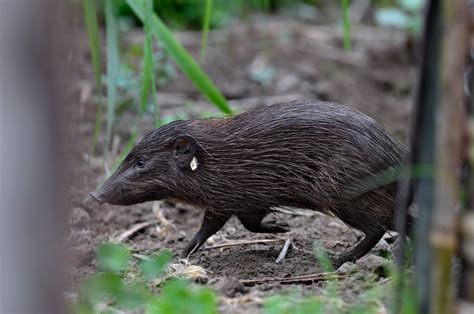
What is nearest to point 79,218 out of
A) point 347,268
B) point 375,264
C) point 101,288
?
point 347,268

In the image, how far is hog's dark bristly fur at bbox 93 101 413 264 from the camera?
189 inches

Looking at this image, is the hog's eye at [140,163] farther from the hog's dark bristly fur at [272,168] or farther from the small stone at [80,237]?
the small stone at [80,237]

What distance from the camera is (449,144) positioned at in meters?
2.87

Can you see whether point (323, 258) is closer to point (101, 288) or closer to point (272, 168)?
point (272, 168)

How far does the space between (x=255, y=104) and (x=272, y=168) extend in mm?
3231

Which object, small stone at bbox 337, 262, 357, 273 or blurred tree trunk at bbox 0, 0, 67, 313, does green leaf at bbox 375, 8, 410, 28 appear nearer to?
small stone at bbox 337, 262, 357, 273

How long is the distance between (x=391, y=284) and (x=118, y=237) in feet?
6.80

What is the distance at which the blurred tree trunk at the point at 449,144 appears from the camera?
2854 millimetres

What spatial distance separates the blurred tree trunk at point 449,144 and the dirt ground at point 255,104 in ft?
3.33

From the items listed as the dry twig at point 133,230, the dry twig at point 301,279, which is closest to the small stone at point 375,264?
the dry twig at point 301,279

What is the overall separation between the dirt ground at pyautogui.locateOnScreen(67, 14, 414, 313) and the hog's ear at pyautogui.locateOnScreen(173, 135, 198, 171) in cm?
54

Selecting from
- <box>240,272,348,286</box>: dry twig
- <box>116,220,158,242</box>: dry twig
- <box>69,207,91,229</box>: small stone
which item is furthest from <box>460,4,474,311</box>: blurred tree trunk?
<box>69,207,91,229</box>: small stone

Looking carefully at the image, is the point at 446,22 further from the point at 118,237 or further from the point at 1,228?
the point at 118,237

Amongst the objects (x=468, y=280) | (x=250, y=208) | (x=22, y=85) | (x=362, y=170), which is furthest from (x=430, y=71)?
(x=250, y=208)
